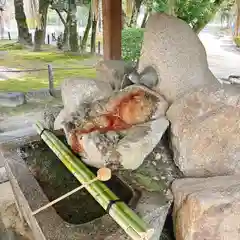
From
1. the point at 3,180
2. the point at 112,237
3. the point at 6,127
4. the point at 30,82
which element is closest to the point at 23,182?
the point at 112,237

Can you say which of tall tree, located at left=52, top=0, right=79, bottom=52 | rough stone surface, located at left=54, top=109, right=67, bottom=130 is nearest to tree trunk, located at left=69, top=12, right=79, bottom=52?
tall tree, located at left=52, top=0, right=79, bottom=52

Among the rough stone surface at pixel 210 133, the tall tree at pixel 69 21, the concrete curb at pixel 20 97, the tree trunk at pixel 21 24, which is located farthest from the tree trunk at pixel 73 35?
the rough stone surface at pixel 210 133

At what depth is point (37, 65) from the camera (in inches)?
306

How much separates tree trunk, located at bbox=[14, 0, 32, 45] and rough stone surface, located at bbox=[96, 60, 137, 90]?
712cm

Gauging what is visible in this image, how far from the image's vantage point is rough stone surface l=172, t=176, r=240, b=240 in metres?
1.13

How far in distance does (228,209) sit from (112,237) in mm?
460

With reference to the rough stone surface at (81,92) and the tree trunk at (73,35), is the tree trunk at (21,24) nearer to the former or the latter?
→ the tree trunk at (73,35)

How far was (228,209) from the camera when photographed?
1151 mm

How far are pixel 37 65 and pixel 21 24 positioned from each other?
225 cm

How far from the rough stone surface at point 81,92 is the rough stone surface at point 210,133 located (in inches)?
24.1

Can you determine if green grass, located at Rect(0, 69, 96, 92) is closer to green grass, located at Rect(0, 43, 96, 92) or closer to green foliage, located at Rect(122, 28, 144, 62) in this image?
green grass, located at Rect(0, 43, 96, 92)

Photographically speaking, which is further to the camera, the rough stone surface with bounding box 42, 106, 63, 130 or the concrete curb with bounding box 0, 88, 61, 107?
the concrete curb with bounding box 0, 88, 61, 107

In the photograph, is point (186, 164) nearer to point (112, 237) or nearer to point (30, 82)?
point (112, 237)

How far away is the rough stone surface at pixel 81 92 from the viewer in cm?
186
